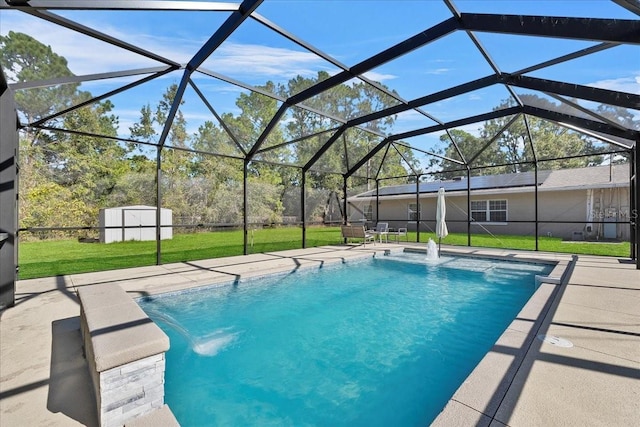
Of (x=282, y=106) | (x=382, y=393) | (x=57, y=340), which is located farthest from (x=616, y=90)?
(x=57, y=340)

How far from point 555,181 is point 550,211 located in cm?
147

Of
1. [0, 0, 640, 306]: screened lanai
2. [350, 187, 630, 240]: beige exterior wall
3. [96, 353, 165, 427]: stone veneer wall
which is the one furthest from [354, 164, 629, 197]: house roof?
[96, 353, 165, 427]: stone veneer wall

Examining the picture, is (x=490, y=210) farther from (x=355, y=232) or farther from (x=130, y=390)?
(x=130, y=390)

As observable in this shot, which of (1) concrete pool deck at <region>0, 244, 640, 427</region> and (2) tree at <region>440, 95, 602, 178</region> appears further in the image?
(2) tree at <region>440, 95, 602, 178</region>

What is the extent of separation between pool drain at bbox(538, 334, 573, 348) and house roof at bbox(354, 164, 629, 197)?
1285 centimetres

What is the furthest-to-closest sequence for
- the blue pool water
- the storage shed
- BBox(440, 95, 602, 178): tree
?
the storage shed
BBox(440, 95, 602, 178): tree
the blue pool water

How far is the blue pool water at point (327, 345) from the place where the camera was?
2.83m

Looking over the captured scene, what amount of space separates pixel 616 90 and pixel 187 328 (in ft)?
23.9

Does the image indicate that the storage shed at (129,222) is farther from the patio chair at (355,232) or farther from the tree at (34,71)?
the patio chair at (355,232)

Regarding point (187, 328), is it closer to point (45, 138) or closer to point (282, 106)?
point (282, 106)

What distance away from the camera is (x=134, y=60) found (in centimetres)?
→ 496

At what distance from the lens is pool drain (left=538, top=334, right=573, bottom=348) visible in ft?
9.54

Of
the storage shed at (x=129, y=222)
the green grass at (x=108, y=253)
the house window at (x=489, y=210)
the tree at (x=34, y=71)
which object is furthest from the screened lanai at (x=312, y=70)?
the house window at (x=489, y=210)

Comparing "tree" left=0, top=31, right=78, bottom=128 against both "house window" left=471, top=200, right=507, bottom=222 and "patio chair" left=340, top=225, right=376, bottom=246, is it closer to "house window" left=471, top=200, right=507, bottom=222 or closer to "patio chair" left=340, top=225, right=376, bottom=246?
"patio chair" left=340, top=225, right=376, bottom=246
